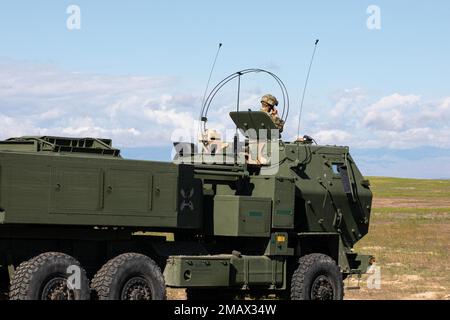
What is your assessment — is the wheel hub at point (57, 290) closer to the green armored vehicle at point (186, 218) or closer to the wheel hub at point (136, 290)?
the green armored vehicle at point (186, 218)

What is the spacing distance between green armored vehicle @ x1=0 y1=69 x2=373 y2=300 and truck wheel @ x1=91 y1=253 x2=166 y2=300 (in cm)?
2

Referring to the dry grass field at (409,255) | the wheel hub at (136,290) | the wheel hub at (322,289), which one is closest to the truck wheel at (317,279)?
the wheel hub at (322,289)

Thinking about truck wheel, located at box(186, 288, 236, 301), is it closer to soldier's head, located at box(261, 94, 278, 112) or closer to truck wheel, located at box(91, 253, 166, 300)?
truck wheel, located at box(91, 253, 166, 300)

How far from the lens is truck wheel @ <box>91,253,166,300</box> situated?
15.6m

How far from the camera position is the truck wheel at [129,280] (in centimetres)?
1562

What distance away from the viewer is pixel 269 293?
61.2 feet

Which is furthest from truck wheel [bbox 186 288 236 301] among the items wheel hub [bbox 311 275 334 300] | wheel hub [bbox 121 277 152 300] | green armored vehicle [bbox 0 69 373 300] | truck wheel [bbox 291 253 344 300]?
wheel hub [bbox 121 277 152 300]

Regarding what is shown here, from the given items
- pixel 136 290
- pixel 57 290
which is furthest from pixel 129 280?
pixel 57 290

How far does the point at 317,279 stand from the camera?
18.7 m

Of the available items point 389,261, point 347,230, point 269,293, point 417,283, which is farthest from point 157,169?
point 389,261

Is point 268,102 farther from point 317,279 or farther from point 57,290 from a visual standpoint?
point 57,290

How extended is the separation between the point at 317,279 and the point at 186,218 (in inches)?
124

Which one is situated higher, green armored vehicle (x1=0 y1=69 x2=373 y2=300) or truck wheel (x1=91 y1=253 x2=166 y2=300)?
green armored vehicle (x1=0 y1=69 x2=373 y2=300)

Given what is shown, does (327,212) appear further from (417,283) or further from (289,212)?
(417,283)
